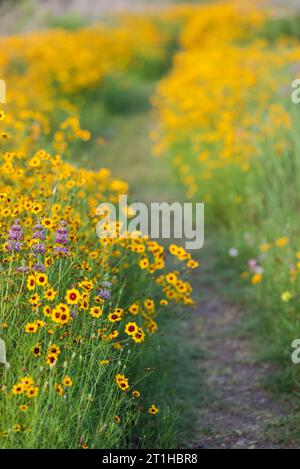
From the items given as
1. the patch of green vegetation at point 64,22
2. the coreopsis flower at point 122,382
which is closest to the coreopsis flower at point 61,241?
the coreopsis flower at point 122,382

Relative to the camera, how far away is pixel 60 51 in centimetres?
1084

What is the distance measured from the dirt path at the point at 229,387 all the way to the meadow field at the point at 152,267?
0.04 ft

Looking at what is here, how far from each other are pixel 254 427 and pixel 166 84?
6.10 meters

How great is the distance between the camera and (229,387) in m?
3.98

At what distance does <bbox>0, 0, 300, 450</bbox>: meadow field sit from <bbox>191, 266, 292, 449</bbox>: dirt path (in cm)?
1

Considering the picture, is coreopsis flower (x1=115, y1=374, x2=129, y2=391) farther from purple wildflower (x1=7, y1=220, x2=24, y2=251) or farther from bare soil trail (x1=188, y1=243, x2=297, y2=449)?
bare soil trail (x1=188, y1=243, x2=297, y2=449)

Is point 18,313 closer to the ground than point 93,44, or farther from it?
closer to the ground

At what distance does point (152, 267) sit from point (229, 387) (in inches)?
39.2

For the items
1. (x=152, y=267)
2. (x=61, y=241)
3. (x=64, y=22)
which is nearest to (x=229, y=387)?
(x=152, y=267)

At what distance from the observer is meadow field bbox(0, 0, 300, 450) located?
8.87 feet

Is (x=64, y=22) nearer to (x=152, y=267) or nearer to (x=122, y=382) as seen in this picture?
(x=152, y=267)

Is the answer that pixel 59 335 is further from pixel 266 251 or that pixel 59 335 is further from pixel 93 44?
pixel 93 44

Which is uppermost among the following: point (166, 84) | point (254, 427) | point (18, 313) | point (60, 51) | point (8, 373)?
point (60, 51)

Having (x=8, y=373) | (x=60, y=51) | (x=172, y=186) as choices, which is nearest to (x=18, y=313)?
(x=8, y=373)
